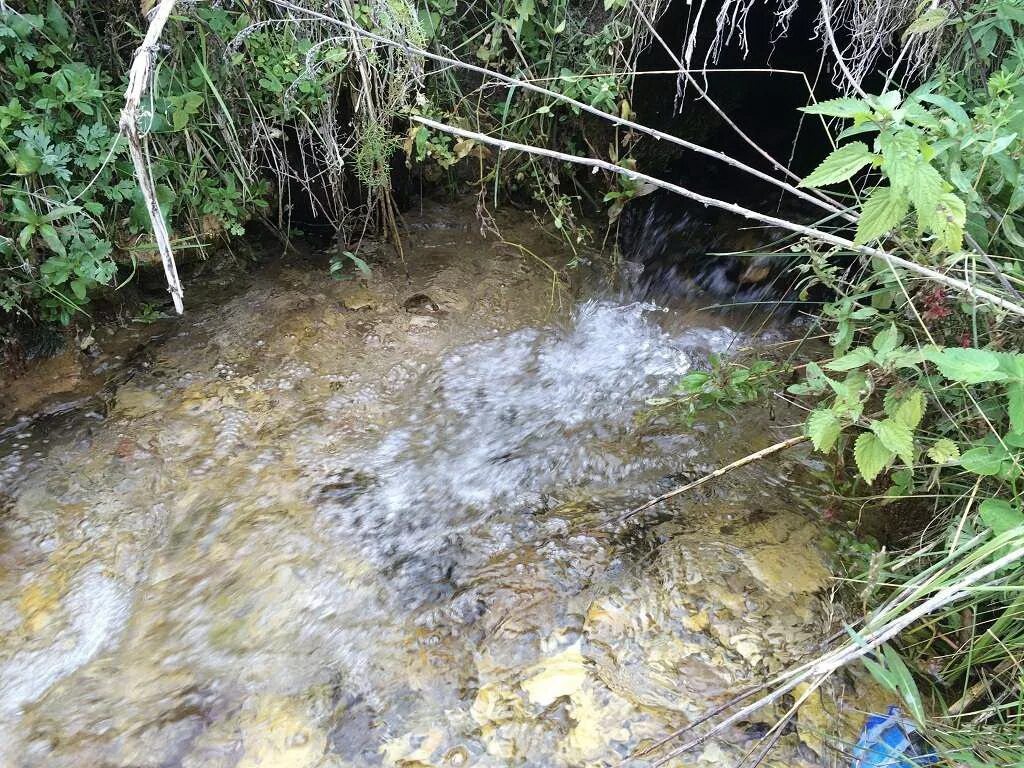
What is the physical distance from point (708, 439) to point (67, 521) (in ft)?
7.05

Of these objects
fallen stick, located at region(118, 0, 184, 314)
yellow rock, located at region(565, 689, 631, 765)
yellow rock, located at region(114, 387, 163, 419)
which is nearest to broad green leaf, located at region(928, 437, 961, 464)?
yellow rock, located at region(565, 689, 631, 765)

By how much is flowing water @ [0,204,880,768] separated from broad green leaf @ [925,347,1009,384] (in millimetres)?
755

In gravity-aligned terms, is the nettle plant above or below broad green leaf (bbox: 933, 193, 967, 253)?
below

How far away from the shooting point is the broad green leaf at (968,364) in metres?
1.26

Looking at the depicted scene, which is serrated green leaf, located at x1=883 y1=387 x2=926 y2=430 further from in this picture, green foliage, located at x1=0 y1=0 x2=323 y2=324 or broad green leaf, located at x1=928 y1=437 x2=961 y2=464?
green foliage, located at x1=0 y1=0 x2=323 y2=324

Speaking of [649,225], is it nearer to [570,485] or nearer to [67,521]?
[570,485]

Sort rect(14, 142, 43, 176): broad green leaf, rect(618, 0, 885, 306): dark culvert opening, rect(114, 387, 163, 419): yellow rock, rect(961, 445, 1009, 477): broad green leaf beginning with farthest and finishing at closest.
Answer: rect(618, 0, 885, 306): dark culvert opening
rect(114, 387, 163, 419): yellow rock
rect(14, 142, 43, 176): broad green leaf
rect(961, 445, 1009, 477): broad green leaf

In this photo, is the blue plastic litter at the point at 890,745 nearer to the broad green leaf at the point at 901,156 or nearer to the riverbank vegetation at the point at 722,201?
the riverbank vegetation at the point at 722,201

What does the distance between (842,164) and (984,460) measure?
29.0 inches

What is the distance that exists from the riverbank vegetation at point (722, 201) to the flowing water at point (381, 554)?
0.23m

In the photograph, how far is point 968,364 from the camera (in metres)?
1.30

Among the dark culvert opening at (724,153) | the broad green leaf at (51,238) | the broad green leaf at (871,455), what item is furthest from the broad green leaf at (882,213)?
the broad green leaf at (51,238)

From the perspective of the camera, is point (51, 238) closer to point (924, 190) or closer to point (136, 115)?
point (136, 115)

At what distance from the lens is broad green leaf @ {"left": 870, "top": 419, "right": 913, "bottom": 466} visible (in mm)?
1432
